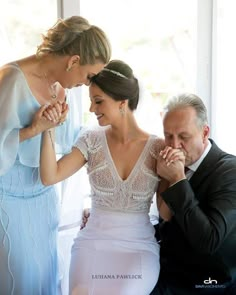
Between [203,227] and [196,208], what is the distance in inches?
2.5

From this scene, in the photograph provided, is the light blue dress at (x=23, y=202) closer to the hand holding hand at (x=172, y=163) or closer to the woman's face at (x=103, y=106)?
the woman's face at (x=103, y=106)

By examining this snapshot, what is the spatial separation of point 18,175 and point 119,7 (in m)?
1.13

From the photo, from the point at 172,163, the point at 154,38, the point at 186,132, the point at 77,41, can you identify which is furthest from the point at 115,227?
the point at 154,38

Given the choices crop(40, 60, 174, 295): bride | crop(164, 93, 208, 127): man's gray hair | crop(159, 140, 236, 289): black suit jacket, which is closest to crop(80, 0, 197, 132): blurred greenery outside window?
crop(40, 60, 174, 295): bride

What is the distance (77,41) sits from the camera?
1514 mm

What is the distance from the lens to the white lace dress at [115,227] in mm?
1566

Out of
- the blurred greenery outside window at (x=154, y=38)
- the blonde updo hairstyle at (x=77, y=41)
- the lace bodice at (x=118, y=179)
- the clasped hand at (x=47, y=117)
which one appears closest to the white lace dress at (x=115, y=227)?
the lace bodice at (x=118, y=179)

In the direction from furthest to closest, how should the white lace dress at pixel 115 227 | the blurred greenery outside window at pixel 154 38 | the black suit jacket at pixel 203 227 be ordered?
the blurred greenery outside window at pixel 154 38
the white lace dress at pixel 115 227
the black suit jacket at pixel 203 227

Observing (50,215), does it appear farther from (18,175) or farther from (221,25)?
(221,25)

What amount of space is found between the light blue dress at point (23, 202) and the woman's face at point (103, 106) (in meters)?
0.15

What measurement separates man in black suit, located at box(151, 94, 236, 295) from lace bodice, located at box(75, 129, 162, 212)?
0.30 feet

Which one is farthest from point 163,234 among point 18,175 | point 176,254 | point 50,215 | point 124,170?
point 18,175

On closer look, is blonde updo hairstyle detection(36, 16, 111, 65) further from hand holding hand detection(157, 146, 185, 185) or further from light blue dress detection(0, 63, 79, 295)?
hand holding hand detection(157, 146, 185, 185)

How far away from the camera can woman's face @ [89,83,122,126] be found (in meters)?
1.65
